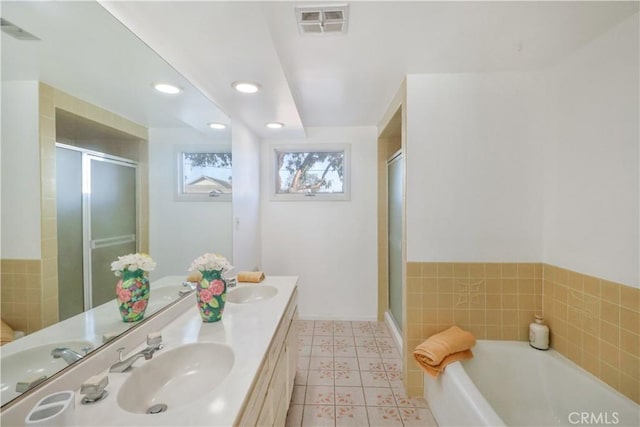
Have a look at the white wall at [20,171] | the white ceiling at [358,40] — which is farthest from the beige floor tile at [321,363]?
the white ceiling at [358,40]

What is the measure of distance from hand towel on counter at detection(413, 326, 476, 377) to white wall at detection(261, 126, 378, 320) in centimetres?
146

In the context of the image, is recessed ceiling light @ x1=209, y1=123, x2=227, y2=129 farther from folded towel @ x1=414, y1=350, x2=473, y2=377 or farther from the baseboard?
the baseboard

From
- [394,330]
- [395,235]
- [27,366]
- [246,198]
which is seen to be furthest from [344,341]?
[27,366]

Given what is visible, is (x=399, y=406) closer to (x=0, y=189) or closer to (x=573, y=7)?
(x=0, y=189)

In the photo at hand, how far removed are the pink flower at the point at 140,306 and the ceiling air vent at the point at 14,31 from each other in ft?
3.27

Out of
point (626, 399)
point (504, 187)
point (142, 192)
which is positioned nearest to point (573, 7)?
point (504, 187)

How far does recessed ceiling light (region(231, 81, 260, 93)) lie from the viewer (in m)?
1.77

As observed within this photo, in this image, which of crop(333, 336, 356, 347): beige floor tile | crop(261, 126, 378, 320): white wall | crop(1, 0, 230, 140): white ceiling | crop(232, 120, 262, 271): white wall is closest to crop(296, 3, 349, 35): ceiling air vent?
crop(1, 0, 230, 140): white ceiling

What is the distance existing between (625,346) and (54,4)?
292 centimetres

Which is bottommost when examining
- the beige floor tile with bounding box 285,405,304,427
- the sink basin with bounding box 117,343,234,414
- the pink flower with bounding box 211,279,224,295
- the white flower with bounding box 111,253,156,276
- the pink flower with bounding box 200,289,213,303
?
the beige floor tile with bounding box 285,405,304,427

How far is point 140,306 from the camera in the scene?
118 cm

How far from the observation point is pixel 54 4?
0.91m

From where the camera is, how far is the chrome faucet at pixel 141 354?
97cm

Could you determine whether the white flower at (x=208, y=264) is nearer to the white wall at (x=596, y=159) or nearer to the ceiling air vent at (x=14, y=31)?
the ceiling air vent at (x=14, y=31)
